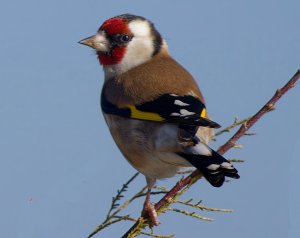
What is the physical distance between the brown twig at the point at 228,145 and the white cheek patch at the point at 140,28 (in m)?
1.49

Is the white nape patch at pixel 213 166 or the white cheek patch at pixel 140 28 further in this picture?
the white cheek patch at pixel 140 28

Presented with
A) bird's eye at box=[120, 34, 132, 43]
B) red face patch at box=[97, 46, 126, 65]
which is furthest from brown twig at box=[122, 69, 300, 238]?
bird's eye at box=[120, 34, 132, 43]

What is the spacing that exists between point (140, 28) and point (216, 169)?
1815 millimetres

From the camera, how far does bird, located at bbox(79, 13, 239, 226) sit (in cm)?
282

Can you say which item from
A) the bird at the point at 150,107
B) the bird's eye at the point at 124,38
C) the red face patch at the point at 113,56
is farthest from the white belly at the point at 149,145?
the bird's eye at the point at 124,38

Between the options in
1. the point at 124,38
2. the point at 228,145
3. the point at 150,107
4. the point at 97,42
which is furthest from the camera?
the point at 124,38

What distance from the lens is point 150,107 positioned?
3.07 meters

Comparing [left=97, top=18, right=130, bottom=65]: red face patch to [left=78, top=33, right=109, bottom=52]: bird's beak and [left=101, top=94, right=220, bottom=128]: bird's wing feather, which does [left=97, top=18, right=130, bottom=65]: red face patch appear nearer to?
[left=78, top=33, right=109, bottom=52]: bird's beak

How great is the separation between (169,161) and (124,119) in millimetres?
431

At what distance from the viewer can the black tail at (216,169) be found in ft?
8.48

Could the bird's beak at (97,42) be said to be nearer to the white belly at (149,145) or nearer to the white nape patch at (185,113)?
the white belly at (149,145)

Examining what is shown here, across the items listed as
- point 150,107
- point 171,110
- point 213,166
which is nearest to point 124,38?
point 150,107

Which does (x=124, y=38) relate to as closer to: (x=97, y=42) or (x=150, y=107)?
(x=97, y=42)

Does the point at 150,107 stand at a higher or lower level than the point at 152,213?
higher
